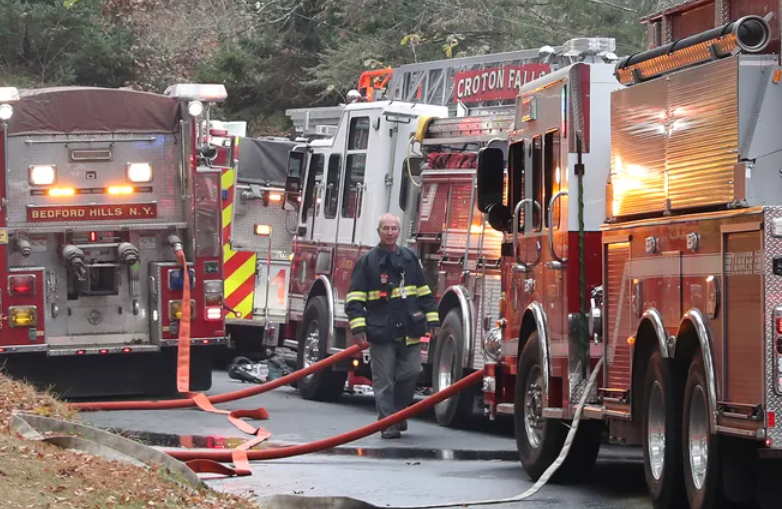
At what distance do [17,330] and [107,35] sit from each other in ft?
81.3

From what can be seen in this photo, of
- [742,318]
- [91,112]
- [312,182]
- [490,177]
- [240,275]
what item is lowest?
[742,318]

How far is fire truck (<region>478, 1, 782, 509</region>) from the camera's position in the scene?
782cm

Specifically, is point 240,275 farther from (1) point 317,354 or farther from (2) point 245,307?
(1) point 317,354

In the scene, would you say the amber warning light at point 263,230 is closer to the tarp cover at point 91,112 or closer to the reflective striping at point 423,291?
the tarp cover at point 91,112

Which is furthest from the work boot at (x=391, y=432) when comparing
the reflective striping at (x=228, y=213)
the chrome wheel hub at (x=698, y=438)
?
the reflective striping at (x=228, y=213)

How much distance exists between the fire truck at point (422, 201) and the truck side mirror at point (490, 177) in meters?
0.88

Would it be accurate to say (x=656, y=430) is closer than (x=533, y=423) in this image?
Yes

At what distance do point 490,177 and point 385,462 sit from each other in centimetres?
218

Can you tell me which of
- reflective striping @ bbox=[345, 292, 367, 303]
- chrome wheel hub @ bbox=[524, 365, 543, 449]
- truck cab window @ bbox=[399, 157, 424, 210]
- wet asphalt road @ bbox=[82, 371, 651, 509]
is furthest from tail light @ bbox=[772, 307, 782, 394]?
truck cab window @ bbox=[399, 157, 424, 210]

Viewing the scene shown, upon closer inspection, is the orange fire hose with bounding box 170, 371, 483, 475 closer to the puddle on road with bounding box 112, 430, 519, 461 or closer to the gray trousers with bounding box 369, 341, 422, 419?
the puddle on road with bounding box 112, 430, 519, 461

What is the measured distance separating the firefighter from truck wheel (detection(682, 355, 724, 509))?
5.66 metres

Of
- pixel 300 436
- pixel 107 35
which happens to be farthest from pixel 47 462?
pixel 107 35

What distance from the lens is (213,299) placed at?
16.5 meters

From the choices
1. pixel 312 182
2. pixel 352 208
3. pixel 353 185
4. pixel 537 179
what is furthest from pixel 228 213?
pixel 537 179
